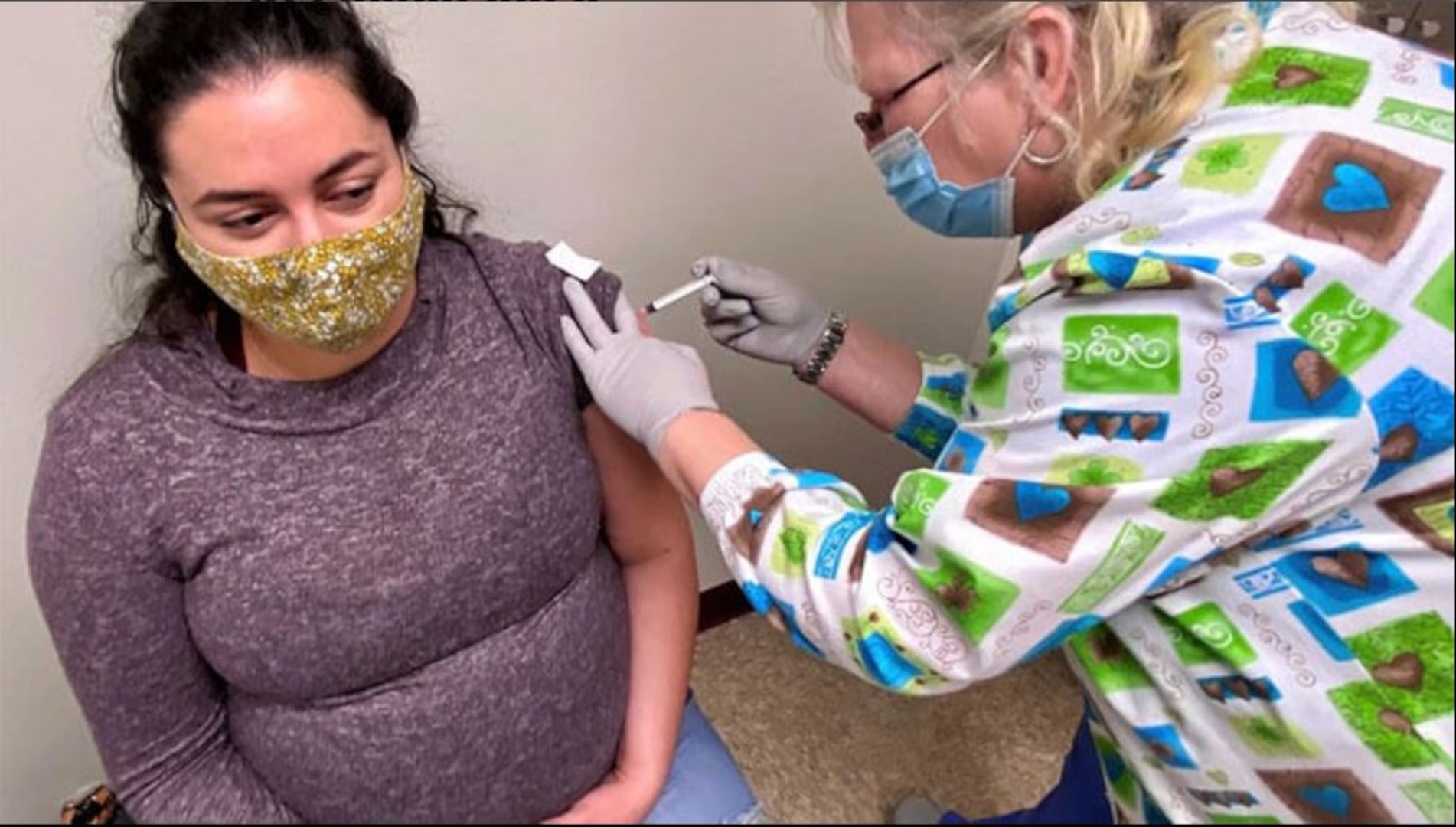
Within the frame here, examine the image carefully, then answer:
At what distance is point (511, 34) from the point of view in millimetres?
1161

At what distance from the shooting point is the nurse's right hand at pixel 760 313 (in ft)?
4.09

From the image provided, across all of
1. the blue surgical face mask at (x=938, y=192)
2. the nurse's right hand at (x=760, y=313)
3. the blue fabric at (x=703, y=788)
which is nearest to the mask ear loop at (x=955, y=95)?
the blue surgical face mask at (x=938, y=192)

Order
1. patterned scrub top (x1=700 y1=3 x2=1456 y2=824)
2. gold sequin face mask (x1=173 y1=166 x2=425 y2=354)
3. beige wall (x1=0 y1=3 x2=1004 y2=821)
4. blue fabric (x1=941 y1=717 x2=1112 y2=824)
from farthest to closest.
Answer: blue fabric (x1=941 y1=717 x2=1112 y2=824)
beige wall (x1=0 y1=3 x2=1004 y2=821)
gold sequin face mask (x1=173 y1=166 x2=425 y2=354)
patterned scrub top (x1=700 y1=3 x2=1456 y2=824)

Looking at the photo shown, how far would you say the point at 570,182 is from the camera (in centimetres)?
127

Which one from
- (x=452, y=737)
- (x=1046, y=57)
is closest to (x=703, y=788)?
Answer: (x=452, y=737)

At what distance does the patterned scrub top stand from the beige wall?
308mm

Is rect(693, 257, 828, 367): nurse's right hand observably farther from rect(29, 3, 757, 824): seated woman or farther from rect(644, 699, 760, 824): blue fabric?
rect(644, 699, 760, 824): blue fabric

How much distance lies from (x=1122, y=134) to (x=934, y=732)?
64 cm

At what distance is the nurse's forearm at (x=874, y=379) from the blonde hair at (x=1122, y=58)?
39 cm

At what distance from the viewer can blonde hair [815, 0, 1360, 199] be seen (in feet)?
2.91

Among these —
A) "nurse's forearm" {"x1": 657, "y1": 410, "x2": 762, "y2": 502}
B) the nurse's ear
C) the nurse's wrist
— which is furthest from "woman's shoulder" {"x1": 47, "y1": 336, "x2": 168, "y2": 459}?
the nurse's ear

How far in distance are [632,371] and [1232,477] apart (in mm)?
507

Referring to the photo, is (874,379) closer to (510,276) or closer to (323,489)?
(510,276)

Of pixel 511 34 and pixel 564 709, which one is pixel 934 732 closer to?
pixel 564 709
